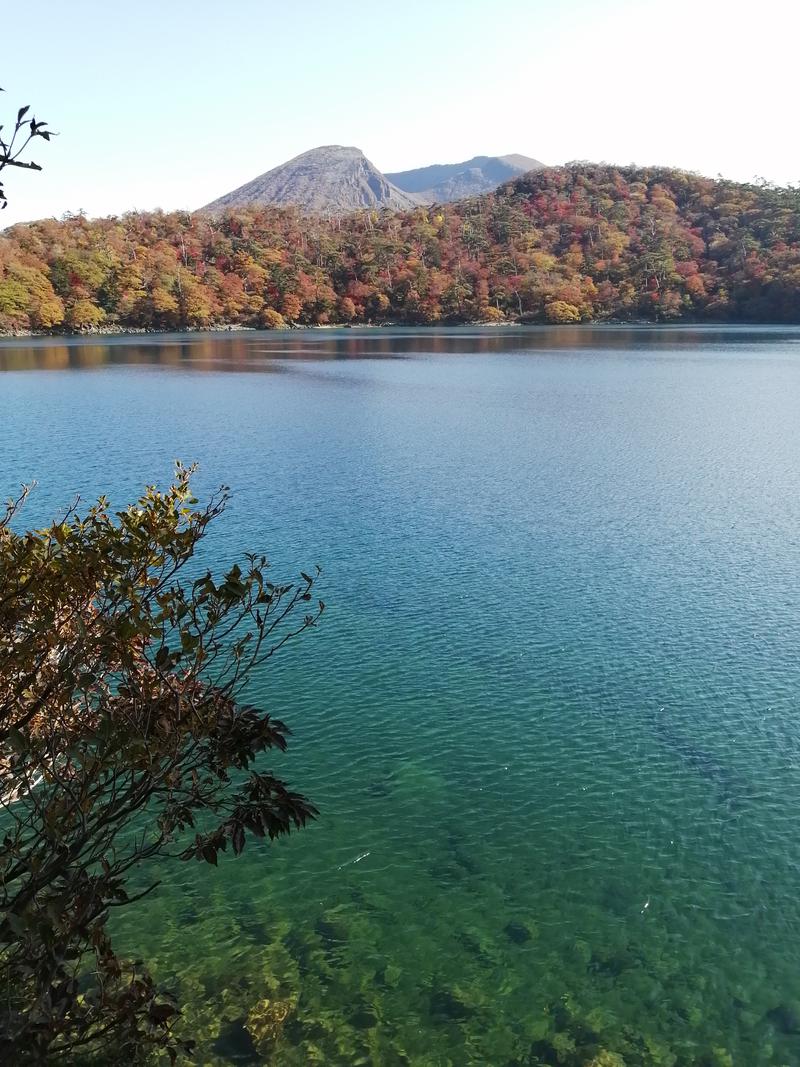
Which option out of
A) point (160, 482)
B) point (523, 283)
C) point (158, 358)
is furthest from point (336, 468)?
point (523, 283)

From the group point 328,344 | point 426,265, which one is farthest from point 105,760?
point 426,265

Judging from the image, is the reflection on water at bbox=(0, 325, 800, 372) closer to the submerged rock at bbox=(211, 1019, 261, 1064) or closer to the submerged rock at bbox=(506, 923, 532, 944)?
the submerged rock at bbox=(506, 923, 532, 944)

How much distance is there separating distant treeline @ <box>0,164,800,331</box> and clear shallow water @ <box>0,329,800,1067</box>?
109938mm

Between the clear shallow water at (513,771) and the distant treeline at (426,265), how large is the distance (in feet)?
361

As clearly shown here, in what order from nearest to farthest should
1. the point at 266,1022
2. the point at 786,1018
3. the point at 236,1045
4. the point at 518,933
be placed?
the point at 236,1045, the point at 266,1022, the point at 786,1018, the point at 518,933

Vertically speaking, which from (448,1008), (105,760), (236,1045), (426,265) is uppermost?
(426,265)

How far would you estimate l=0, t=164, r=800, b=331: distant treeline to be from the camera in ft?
456

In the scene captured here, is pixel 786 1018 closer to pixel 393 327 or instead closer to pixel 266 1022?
pixel 266 1022

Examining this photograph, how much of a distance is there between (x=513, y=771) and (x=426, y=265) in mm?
164769

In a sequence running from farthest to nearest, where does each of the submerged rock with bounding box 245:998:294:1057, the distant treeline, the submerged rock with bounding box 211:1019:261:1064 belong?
the distant treeline < the submerged rock with bounding box 245:998:294:1057 < the submerged rock with bounding box 211:1019:261:1064

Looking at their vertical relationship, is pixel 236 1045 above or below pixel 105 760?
below

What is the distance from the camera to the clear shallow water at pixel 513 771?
9891mm

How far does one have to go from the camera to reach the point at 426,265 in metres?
168

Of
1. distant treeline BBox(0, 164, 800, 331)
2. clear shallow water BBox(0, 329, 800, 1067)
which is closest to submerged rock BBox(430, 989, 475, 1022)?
clear shallow water BBox(0, 329, 800, 1067)
